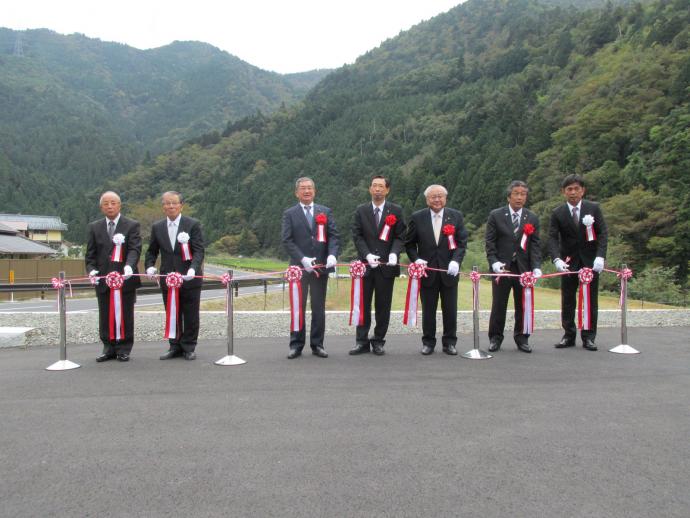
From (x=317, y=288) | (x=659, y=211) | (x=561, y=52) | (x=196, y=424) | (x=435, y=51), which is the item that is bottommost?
(x=196, y=424)

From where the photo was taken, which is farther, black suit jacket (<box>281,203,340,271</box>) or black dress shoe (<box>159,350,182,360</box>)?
black suit jacket (<box>281,203,340,271</box>)

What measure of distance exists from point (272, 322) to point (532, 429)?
497 cm

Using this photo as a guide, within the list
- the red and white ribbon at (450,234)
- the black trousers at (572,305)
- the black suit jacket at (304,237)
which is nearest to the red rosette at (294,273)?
the black suit jacket at (304,237)

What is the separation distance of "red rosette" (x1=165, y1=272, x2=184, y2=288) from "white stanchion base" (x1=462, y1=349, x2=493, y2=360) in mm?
3268

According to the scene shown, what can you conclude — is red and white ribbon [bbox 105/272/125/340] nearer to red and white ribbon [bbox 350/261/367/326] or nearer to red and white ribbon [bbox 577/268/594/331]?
red and white ribbon [bbox 350/261/367/326]

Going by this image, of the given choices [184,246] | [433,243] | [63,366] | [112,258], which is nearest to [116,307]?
[112,258]

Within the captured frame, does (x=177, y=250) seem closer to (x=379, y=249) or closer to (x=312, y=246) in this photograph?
(x=312, y=246)

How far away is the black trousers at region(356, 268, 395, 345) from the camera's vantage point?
639cm

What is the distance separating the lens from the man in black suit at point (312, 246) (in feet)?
20.7

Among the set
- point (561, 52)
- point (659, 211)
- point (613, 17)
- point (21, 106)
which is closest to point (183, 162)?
point (21, 106)

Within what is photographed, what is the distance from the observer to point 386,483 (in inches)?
105

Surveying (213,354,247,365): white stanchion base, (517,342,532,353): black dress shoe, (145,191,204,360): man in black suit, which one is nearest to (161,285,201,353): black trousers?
(145,191,204,360): man in black suit

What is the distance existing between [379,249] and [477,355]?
5.38ft

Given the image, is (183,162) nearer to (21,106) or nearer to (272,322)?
(21,106)
